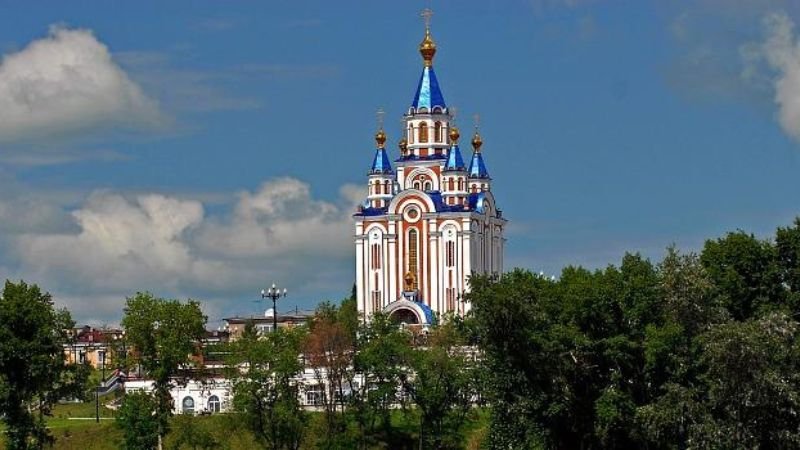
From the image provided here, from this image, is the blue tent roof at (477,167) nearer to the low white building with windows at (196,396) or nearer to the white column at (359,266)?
the white column at (359,266)

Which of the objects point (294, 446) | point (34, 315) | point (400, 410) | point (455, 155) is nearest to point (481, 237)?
point (455, 155)

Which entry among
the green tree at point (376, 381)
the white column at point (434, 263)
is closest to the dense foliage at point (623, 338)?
the green tree at point (376, 381)

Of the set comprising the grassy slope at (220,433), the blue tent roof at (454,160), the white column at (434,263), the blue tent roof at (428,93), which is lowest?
the grassy slope at (220,433)

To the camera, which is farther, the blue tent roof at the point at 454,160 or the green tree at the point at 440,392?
the blue tent roof at the point at 454,160

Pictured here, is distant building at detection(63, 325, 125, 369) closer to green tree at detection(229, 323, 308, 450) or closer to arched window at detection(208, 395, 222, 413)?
arched window at detection(208, 395, 222, 413)

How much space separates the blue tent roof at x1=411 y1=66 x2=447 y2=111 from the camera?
4082 inches

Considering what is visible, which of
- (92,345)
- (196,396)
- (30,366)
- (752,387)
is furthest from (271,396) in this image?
(92,345)

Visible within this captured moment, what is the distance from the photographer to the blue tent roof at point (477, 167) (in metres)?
105

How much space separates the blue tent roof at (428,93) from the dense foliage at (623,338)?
37.9 meters

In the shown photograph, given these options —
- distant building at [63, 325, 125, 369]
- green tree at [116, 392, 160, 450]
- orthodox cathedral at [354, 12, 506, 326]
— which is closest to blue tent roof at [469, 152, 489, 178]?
orthodox cathedral at [354, 12, 506, 326]

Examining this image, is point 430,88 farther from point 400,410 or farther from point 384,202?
point 400,410

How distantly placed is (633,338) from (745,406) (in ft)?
29.6

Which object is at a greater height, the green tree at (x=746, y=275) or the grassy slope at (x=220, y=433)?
the green tree at (x=746, y=275)

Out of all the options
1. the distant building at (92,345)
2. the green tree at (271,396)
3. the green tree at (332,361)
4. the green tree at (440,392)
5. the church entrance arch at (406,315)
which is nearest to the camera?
the green tree at (271,396)
